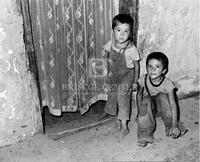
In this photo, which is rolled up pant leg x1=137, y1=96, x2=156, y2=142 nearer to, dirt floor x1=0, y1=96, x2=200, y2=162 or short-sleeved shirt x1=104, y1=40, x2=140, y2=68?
dirt floor x1=0, y1=96, x2=200, y2=162

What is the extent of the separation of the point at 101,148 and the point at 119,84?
799mm

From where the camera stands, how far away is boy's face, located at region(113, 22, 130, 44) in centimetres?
385

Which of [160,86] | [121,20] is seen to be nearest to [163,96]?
[160,86]

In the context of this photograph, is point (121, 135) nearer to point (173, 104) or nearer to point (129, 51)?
point (173, 104)

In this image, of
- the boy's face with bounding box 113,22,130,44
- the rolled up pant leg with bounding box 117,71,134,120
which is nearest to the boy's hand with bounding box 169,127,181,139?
the rolled up pant leg with bounding box 117,71,134,120

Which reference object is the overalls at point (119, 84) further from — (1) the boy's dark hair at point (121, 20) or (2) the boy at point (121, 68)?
(1) the boy's dark hair at point (121, 20)

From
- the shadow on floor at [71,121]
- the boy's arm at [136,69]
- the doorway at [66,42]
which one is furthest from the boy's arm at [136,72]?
the shadow on floor at [71,121]

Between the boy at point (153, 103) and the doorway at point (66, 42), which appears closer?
the doorway at point (66, 42)

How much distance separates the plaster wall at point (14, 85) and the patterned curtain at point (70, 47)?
17 centimetres

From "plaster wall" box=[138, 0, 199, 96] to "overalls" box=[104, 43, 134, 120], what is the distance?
45cm

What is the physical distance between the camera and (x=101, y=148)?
4.18 meters

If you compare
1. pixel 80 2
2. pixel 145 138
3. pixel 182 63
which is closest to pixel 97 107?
pixel 145 138

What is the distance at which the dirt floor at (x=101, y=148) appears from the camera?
400 cm

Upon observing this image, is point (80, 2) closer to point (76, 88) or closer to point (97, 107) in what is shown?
point (76, 88)
